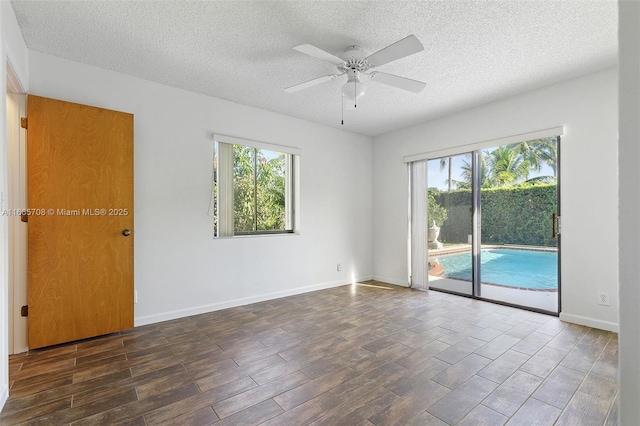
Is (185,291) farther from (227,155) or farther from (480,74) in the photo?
(480,74)

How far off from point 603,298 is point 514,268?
0.93m

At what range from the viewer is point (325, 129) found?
15.8ft

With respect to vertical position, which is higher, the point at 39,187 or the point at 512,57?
the point at 512,57

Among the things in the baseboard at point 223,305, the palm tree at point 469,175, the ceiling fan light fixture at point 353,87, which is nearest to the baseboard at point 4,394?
the baseboard at point 223,305

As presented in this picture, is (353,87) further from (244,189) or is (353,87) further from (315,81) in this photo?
(244,189)

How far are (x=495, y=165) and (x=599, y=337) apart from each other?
2.18m

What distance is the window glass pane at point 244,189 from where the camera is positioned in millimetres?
3953

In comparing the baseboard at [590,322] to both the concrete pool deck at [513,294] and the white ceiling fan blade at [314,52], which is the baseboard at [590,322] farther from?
the white ceiling fan blade at [314,52]

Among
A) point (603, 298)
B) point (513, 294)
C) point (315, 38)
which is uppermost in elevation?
point (315, 38)

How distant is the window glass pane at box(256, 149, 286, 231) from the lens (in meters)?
4.21

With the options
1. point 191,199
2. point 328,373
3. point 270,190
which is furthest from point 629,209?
point 270,190

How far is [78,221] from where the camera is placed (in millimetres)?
2699

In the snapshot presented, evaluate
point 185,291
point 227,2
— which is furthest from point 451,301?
point 227,2

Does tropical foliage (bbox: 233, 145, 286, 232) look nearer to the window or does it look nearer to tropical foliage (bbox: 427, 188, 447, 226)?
the window
